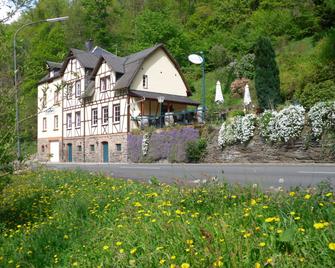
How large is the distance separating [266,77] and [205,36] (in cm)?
3308

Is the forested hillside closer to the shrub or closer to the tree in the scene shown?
the tree

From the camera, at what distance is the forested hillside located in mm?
7227

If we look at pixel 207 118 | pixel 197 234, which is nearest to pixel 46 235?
pixel 197 234

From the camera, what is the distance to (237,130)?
21.2 metres

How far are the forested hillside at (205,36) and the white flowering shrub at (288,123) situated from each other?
398cm

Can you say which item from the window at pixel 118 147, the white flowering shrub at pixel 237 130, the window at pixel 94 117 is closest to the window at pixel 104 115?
the window at pixel 94 117

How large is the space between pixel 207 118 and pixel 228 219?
21.8 metres

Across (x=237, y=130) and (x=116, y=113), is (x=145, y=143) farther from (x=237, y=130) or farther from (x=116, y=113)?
(x=237, y=130)

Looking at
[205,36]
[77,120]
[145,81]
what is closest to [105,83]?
[145,81]

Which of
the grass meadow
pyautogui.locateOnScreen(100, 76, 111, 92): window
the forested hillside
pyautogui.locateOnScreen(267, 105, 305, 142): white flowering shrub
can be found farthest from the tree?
the grass meadow

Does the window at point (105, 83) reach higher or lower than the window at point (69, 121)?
higher

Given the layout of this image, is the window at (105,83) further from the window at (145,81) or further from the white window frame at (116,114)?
the window at (145,81)

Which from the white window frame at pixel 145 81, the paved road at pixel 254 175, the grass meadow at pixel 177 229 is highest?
the white window frame at pixel 145 81

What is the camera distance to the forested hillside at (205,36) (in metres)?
7.23
